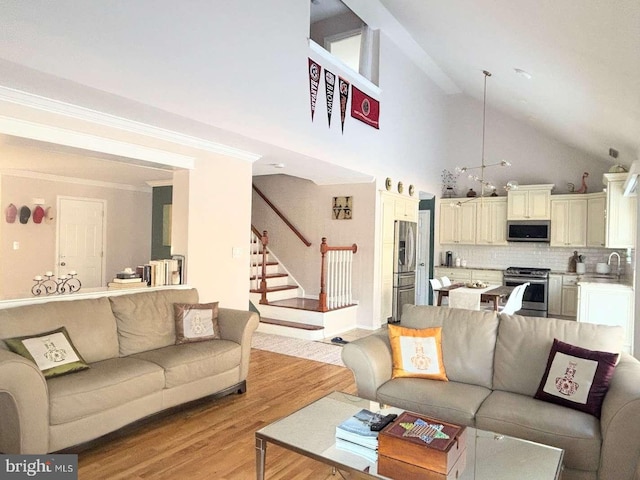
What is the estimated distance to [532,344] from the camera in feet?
9.59

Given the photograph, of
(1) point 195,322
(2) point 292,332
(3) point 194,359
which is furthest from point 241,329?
(2) point 292,332

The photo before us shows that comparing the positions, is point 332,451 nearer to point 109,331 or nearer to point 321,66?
point 109,331

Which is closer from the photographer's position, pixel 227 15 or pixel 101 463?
pixel 101 463

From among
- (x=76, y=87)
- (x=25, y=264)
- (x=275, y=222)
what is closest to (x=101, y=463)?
(x=76, y=87)

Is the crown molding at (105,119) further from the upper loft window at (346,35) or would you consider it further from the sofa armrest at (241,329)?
the upper loft window at (346,35)

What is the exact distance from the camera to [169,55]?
3.51 metres

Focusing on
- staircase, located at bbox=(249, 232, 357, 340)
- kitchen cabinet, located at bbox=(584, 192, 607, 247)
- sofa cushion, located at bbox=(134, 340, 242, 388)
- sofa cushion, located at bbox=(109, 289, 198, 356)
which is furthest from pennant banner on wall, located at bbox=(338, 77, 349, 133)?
kitchen cabinet, located at bbox=(584, 192, 607, 247)

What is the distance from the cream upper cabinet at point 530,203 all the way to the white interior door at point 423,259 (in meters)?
1.63

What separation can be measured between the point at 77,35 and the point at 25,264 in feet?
14.5

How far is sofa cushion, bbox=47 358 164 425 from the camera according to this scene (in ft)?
8.50

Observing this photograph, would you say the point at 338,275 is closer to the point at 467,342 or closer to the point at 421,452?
the point at 467,342

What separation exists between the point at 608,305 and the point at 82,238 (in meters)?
7.97

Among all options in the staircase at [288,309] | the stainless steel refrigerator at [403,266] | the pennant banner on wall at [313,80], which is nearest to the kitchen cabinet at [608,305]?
the stainless steel refrigerator at [403,266]

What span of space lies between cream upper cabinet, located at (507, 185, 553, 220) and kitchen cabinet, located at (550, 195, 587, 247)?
133 mm
